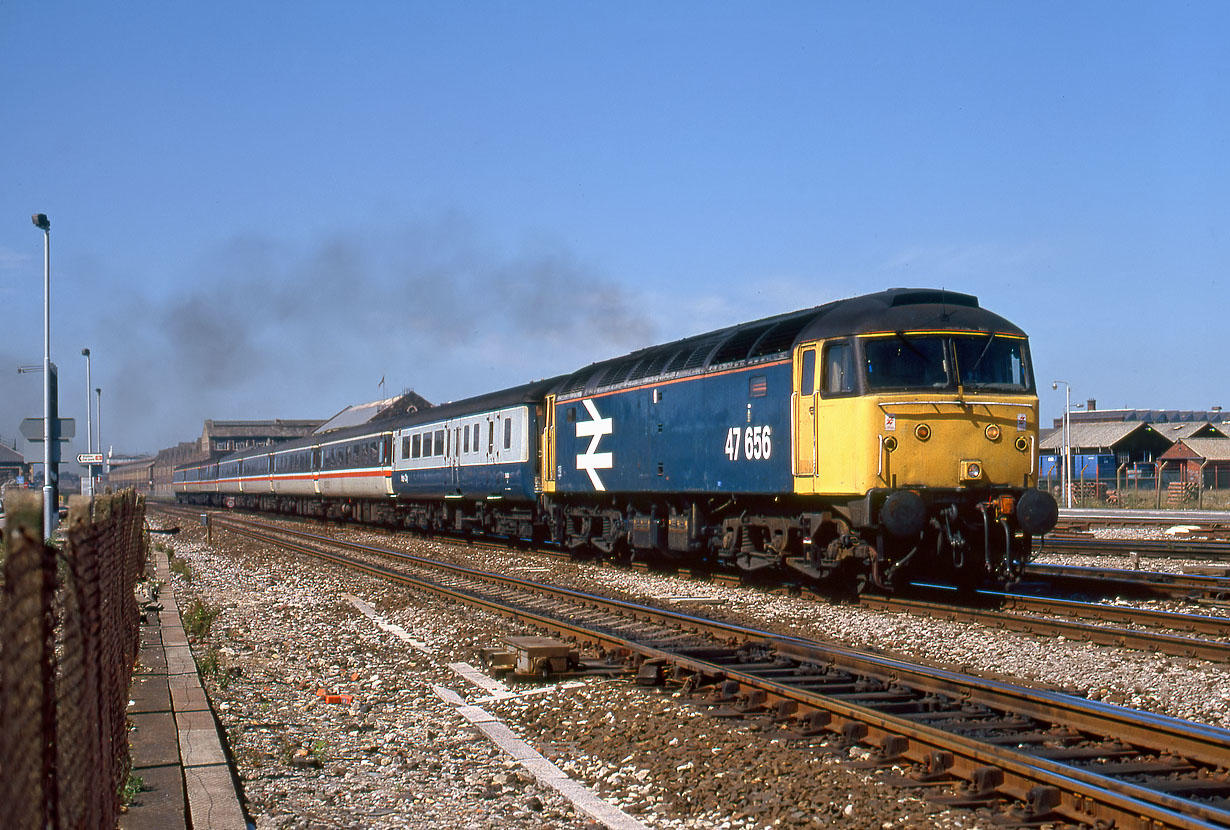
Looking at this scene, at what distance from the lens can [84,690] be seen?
155 inches

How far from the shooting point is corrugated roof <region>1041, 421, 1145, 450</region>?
6575 centimetres

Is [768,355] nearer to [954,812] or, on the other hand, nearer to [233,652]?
[233,652]

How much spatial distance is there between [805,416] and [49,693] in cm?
1118

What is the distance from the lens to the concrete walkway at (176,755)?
215 inches

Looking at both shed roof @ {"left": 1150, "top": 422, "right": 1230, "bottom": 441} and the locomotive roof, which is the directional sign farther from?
shed roof @ {"left": 1150, "top": 422, "right": 1230, "bottom": 441}

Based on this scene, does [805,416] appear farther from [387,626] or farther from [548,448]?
[548,448]

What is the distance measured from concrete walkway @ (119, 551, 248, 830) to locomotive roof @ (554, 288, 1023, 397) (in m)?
7.93

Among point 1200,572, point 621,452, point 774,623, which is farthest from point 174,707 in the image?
point 1200,572

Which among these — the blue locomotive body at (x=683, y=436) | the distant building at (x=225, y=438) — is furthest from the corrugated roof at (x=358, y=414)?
the blue locomotive body at (x=683, y=436)

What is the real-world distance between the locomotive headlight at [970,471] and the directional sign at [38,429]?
24527mm

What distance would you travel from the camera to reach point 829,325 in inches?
531

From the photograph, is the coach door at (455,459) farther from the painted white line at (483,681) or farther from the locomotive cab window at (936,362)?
the painted white line at (483,681)

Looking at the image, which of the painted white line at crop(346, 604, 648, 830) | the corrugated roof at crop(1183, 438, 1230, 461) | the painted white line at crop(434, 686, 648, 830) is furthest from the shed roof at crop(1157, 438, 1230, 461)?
the painted white line at crop(434, 686, 648, 830)

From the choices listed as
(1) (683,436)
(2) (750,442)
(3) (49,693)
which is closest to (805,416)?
(2) (750,442)
